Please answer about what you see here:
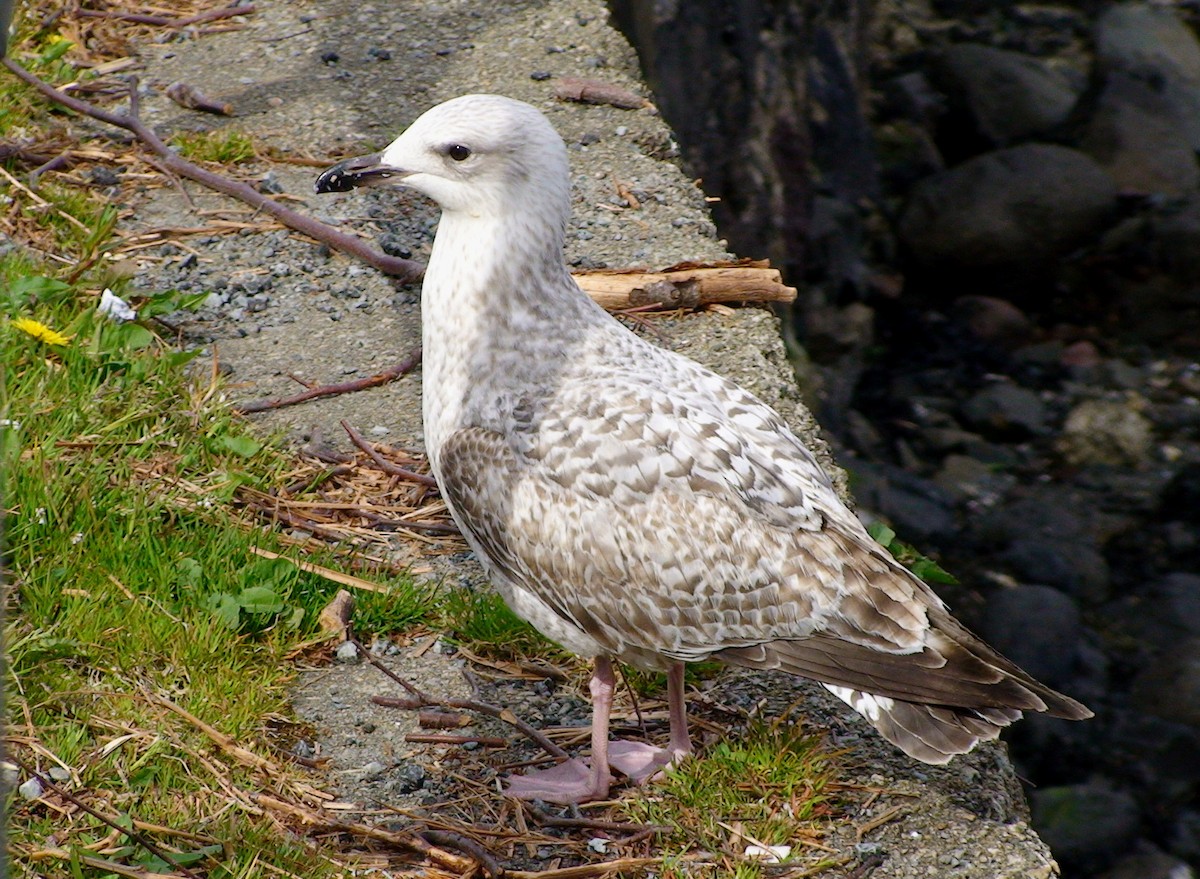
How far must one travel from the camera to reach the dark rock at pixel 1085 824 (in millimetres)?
6312

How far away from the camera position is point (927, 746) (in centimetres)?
337

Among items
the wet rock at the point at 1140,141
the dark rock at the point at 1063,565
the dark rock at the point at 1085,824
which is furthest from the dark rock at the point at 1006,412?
the dark rock at the point at 1085,824

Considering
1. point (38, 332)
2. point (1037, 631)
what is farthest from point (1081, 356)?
point (38, 332)

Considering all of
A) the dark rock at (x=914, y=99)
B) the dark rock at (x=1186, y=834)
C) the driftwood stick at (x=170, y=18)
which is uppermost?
the driftwood stick at (x=170, y=18)

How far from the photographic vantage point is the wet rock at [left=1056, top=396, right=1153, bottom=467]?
28.7ft

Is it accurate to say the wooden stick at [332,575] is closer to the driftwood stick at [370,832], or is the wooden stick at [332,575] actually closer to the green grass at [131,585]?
the green grass at [131,585]

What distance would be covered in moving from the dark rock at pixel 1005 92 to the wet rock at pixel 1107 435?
2.80m

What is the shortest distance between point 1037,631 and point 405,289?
409cm

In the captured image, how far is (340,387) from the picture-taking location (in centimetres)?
479

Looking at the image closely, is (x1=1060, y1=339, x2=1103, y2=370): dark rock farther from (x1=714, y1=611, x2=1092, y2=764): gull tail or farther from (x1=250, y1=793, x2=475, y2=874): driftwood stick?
(x1=250, y1=793, x2=475, y2=874): driftwood stick

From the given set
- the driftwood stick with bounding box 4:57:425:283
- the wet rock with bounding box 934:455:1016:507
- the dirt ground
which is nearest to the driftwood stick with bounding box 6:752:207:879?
the dirt ground

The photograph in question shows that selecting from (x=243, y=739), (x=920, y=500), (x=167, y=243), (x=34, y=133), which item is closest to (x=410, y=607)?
(x=243, y=739)

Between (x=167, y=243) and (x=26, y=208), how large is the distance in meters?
0.53

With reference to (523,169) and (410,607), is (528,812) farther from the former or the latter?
(523,169)
